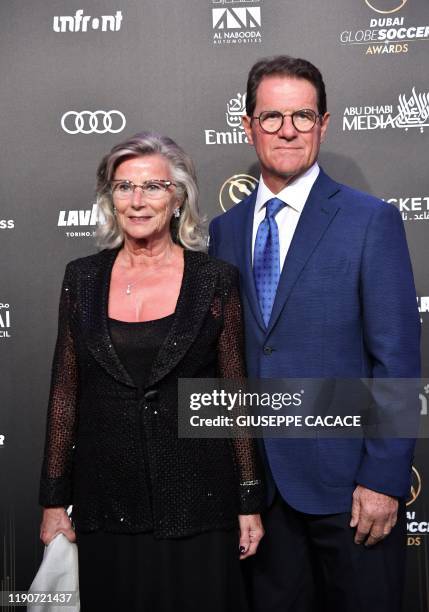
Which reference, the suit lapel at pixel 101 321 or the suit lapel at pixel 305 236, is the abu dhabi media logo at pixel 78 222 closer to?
the suit lapel at pixel 101 321

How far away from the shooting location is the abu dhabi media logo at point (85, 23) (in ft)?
11.5

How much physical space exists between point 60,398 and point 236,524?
0.62 metres

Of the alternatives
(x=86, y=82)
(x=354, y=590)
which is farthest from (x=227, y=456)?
(x=86, y=82)

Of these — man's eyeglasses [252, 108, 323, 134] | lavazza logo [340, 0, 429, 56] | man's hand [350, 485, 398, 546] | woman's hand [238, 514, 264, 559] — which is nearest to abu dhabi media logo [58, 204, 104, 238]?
man's eyeglasses [252, 108, 323, 134]

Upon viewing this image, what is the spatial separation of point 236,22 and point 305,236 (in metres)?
1.27

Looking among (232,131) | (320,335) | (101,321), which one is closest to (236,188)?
(232,131)

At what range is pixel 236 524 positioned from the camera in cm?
251

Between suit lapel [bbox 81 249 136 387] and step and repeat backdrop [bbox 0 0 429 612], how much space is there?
1.01 m

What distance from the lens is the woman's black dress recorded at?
243 cm

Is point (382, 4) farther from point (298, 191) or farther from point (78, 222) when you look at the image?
point (78, 222)

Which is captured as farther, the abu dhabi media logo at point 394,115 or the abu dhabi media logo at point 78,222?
the abu dhabi media logo at point 78,222

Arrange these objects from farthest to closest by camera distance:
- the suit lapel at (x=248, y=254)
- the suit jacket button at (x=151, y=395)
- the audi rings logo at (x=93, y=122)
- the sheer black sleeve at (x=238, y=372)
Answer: the audi rings logo at (x=93, y=122), the suit lapel at (x=248, y=254), the sheer black sleeve at (x=238, y=372), the suit jacket button at (x=151, y=395)

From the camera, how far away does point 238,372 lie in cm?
250

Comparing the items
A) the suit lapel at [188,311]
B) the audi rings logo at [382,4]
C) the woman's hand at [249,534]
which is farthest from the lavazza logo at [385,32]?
the woman's hand at [249,534]
